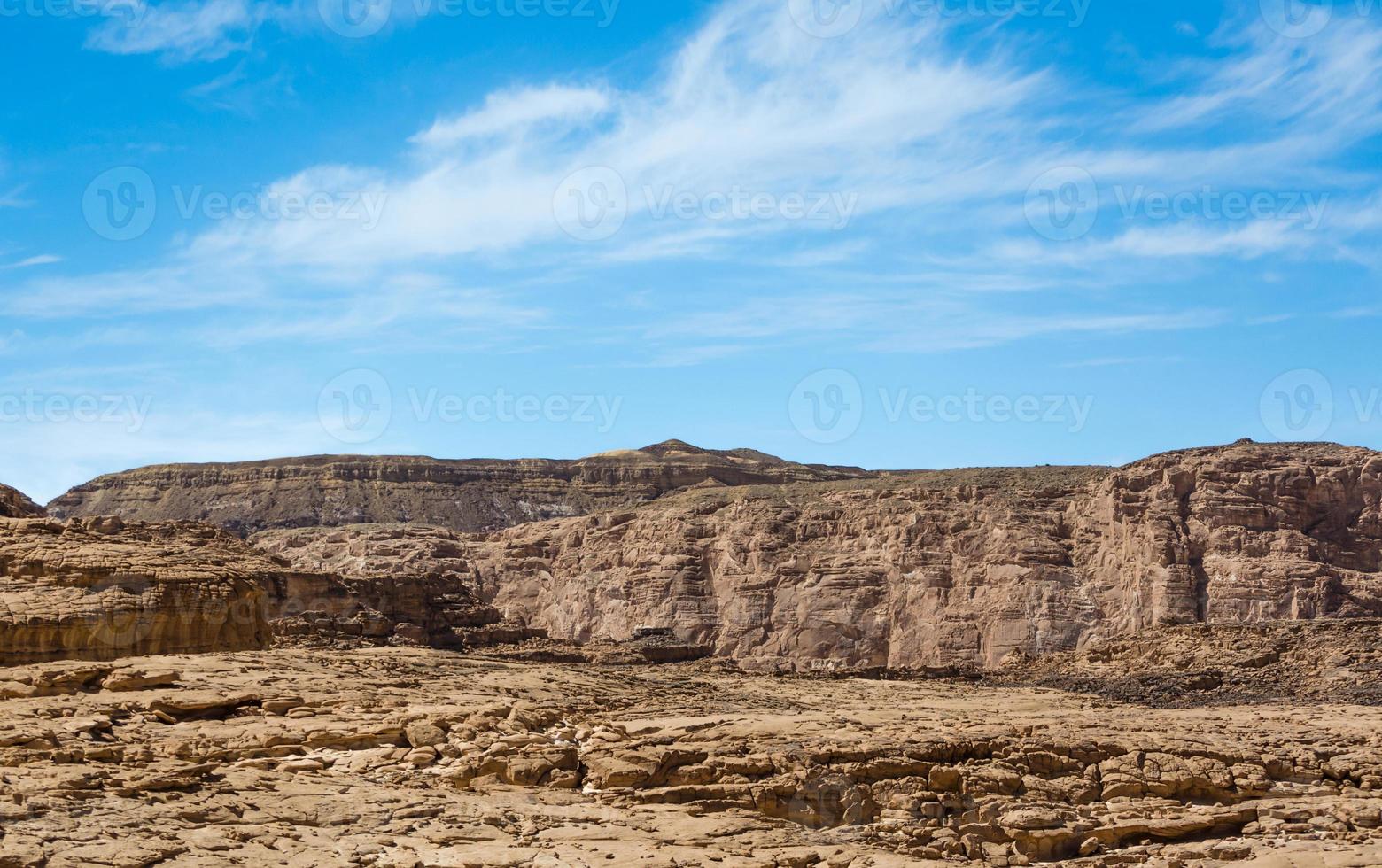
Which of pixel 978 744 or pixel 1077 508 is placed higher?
pixel 1077 508

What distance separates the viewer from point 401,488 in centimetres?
11019

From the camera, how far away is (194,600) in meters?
28.3

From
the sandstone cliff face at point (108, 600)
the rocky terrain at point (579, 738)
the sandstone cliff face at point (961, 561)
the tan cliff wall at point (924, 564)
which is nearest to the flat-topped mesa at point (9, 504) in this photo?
the rocky terrain at point (579, 738)

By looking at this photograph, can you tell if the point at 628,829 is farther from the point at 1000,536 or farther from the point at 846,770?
the point at 1000,536

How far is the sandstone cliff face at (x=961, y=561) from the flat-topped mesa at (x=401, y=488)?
85.4ft

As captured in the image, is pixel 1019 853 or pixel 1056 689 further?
pixel 1056 689

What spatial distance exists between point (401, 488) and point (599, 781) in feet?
290

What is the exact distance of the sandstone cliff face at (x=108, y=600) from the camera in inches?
1038

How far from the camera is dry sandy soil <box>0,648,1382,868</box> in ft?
65.7

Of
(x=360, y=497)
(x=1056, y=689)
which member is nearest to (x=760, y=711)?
(x=1056, y=689)

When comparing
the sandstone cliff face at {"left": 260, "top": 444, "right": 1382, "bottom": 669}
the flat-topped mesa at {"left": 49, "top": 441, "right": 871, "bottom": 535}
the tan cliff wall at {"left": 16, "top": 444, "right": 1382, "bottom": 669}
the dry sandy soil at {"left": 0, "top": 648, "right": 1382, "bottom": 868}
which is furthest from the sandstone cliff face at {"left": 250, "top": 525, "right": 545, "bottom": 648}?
the flat-topped mesa at {"left": 49, "top": 441, "right": 871, "bottom": 535}

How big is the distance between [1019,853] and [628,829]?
203 inches

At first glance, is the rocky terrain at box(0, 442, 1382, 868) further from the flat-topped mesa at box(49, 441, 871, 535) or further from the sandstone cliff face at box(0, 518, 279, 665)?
the flat-topped mesa at box(49, 441, 871, 535)

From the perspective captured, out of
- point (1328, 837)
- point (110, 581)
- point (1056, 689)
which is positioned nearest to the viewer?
point (1328, 837)
